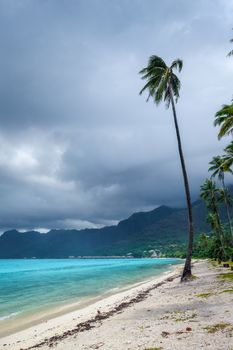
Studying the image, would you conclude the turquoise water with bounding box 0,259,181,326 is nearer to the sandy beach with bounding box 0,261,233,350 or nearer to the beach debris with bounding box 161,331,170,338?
the sandy beach with bounding box 0,261,233,350

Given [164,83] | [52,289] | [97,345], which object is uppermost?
[164,83]

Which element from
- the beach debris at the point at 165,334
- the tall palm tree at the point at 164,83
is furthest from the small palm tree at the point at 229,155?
the beach debris at the point at 165,334

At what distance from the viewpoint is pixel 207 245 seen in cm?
11206

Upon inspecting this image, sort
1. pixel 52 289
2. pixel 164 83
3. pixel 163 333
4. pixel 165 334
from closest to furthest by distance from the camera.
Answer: pixel 165 334
pixel 163 333
pixel 164 83
pixel 52 289

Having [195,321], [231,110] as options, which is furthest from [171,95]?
[195,321]

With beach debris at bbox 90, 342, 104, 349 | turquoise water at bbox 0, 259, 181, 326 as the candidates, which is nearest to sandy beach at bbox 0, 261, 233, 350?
beach debris at bbox 90, 342, 104, 349

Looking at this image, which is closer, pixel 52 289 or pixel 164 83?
pixel 164 83

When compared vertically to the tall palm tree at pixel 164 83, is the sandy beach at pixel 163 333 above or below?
below

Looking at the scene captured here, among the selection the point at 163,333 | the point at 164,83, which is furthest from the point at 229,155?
the point at 163,333

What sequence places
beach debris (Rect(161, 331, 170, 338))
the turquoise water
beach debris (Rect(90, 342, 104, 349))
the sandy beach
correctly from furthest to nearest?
the turquoise water → beach debris (Rect(90, 342, 104, 349)) → beach debris (Rect(161, 331, 170, 338)) → the sandy beach

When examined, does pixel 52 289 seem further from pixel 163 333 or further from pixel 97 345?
pixel 163 333

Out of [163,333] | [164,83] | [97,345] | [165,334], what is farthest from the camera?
[164,83]

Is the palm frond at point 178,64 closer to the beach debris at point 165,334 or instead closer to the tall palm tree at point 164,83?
the tall palm tree at point 164,83

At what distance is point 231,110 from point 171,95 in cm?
711
